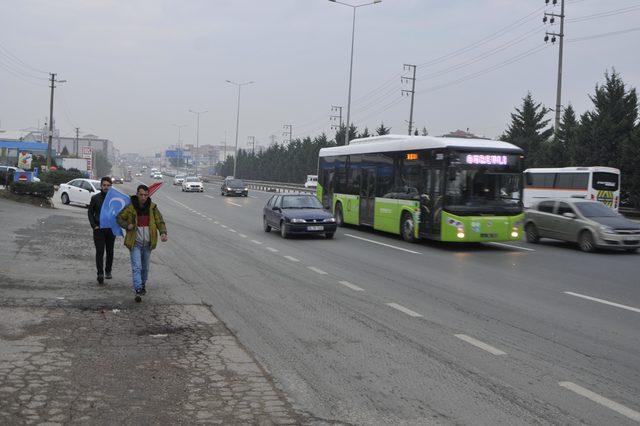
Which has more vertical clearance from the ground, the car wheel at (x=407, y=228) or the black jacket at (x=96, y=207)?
the black jacket at (x=96, y=207)

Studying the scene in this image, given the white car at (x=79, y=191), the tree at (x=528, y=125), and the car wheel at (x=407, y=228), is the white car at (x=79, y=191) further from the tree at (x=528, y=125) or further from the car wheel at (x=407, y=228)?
the tree at (x=528, y=125)

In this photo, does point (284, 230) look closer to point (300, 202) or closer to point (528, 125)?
point (300, 202)

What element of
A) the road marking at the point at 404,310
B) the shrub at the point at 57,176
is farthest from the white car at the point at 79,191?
the road marking at the point at 404,310

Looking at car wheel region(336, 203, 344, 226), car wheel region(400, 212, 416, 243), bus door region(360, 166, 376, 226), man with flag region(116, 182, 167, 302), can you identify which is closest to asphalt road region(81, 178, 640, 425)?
man with flag region(116, 182, 167, 302)

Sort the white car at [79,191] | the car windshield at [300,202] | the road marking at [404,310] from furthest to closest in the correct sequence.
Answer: the white car at [79,191]
the car windshield at [300,202]
the road marking at [404,310]

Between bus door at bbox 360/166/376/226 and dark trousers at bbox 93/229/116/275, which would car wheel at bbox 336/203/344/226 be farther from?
dark trousers at bbox 93/229/116/275

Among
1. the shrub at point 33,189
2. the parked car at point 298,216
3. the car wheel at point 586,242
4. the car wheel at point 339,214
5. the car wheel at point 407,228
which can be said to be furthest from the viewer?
the shrub at point 33,189

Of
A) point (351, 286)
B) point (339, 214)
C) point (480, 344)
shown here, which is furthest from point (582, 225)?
point (480, 344)

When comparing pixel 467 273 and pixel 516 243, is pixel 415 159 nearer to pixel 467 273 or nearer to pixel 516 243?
pixel 516 243

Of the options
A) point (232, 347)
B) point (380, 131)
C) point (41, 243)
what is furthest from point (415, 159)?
point (380, 131)

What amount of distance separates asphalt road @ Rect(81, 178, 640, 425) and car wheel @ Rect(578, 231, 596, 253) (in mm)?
1914

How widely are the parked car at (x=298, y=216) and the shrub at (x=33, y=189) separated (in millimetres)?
13762

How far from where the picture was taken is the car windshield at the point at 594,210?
18594 mm

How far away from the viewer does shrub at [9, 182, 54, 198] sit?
30.3m
